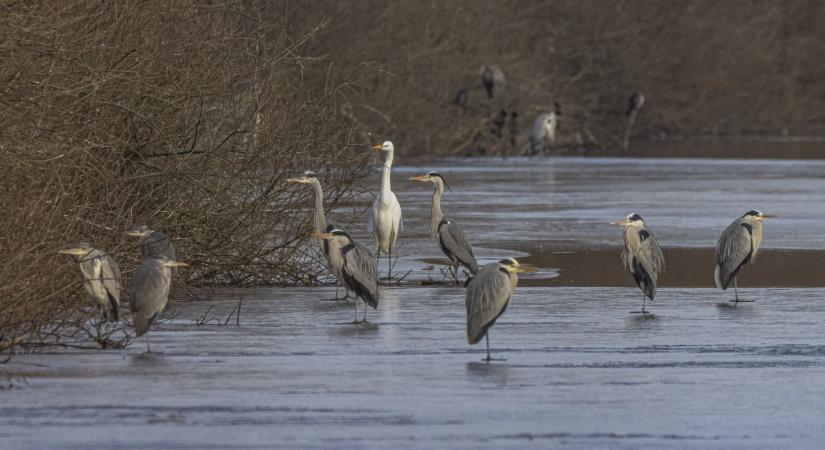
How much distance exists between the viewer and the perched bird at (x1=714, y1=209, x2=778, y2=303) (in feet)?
42.6

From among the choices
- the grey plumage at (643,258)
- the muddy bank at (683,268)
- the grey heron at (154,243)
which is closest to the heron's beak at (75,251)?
the grey heron at (154,243)

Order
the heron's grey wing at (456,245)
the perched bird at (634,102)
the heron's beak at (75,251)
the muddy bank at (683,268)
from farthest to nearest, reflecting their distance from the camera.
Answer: the perched bird at (634,102) < the muddy bank at (683,268) < the heron's grey wing at (456,245) < the heron's beak at (75,251)

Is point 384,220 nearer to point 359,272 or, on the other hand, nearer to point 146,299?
point 359,272

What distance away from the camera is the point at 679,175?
3122 centimetres

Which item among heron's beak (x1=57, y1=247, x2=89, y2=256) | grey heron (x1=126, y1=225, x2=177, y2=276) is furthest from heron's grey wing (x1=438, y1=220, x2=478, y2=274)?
heron's beak (x1=57, y1=247, x2=89, y2=256)

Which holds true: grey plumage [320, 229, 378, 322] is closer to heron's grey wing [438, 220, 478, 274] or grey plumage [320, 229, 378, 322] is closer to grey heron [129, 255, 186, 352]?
grey heron [129, 255, 186, 352]

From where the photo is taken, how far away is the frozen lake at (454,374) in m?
7.74

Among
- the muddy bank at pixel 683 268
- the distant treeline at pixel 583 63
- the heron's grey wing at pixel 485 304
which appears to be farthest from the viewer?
the distant treeline at pixel 583 63

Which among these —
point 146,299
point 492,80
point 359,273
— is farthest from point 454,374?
point 492,80

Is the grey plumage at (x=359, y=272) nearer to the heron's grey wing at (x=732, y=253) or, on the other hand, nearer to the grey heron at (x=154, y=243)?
the grey heron at (x=154, y=243)

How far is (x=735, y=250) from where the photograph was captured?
13.0 m

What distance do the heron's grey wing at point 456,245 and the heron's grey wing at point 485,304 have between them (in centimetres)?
393

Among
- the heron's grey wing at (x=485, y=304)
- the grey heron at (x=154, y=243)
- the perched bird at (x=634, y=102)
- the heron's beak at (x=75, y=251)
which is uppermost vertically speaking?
the heron's beak at (x=75, y=251)

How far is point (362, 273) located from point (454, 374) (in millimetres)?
2277
